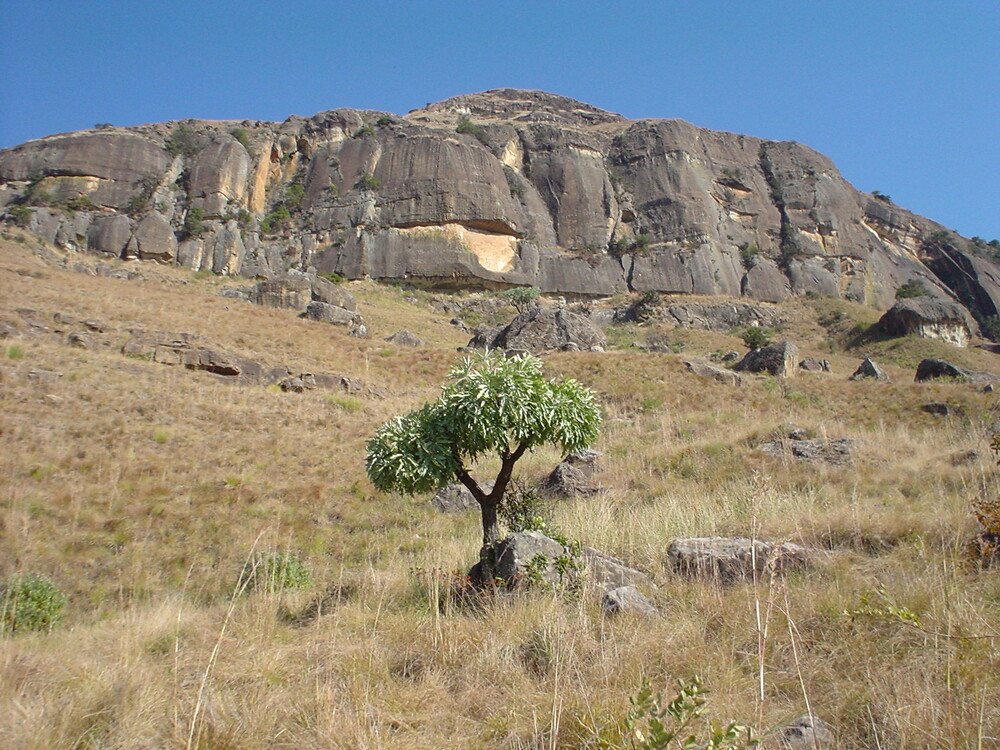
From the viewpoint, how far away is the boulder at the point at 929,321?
38.9 metres

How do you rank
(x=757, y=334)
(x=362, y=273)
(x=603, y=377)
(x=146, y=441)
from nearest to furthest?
(x=146, y=441) < (x=603, y=377) < (x=757, y=334) < (x=362, y=273)

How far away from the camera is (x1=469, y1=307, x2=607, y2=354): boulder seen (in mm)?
27703

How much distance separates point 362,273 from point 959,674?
4556 cm

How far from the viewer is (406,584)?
5.11 m

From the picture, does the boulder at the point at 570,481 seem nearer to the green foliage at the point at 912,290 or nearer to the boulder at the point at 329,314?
the boulder at the point at 329,314

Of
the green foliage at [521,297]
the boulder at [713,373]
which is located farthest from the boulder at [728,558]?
the green foliage at [521,297]

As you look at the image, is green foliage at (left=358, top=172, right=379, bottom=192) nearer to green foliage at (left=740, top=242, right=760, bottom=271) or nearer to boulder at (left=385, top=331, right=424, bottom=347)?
boulder at (left=385, top=331, right=424, bottom=347)

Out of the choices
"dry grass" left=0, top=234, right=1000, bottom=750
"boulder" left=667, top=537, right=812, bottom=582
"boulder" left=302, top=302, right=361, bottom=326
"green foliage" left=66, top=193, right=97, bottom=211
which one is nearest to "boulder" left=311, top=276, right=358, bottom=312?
"boulder" left=302, top=302, right=361, bottom=326

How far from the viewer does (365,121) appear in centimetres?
5828

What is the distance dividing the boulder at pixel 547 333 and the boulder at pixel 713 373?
5907 millimetres

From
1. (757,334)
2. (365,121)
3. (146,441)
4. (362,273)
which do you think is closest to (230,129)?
(365,121)

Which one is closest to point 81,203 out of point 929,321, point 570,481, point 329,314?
point 329,314

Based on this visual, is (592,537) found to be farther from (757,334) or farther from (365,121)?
(365,121)

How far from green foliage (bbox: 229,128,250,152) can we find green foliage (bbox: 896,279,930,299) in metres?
60.0
